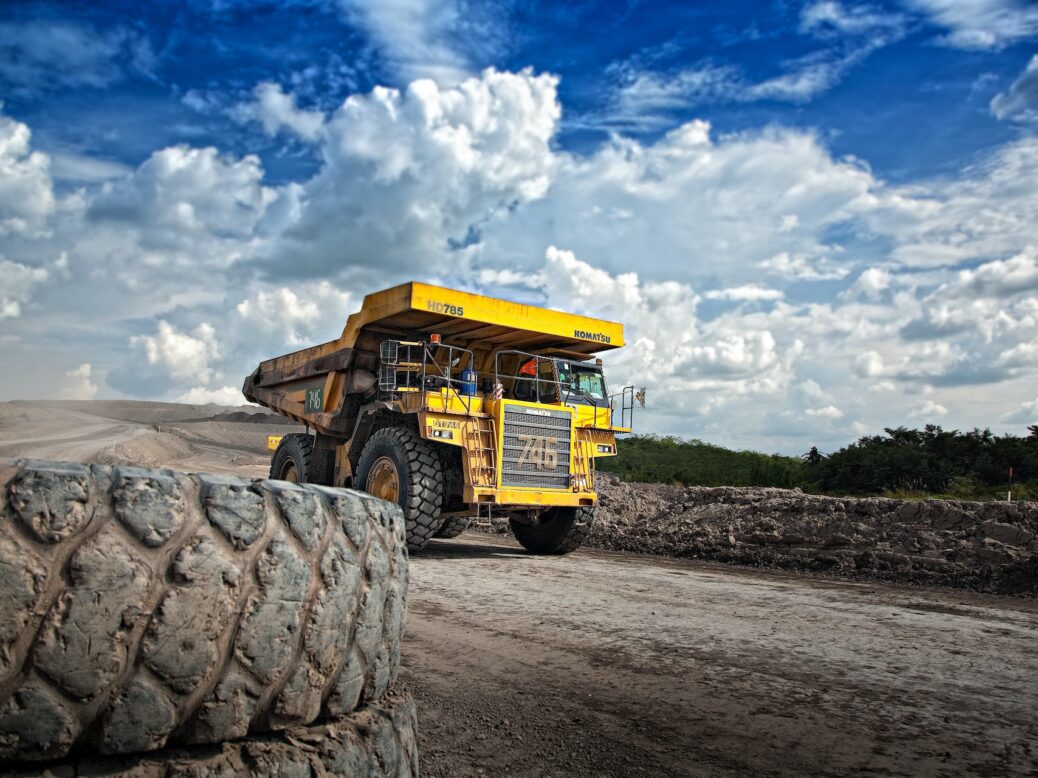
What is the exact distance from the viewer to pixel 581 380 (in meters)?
12.3

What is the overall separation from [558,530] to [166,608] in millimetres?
10190

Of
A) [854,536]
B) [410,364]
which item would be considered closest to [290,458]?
[410,364]

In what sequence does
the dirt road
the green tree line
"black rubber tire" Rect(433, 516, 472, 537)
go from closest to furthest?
the dirt road
"black rubber tire" Rect(433, 516, 472, 537)
the green tree line

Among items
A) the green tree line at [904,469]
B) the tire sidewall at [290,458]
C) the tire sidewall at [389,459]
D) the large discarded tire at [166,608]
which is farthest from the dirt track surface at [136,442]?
the large discarded tire at [166,608]

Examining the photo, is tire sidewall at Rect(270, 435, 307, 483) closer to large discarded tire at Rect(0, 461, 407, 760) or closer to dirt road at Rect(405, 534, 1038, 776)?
dirt road at Rect(405, 534, 1038, 776)

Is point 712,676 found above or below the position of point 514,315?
below

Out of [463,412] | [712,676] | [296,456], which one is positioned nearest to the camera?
[712,676]

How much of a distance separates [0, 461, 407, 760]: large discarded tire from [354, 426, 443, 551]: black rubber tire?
7.87 meters

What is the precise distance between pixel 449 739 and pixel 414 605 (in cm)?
333

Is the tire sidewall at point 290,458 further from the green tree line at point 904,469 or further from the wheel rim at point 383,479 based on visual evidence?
the green tree line at point 904,469

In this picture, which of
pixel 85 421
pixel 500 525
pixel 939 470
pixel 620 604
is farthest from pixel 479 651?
pixel 85 421

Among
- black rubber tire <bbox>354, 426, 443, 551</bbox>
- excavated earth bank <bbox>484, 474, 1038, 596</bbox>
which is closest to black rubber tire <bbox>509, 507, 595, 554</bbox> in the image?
excavated earth bank <bbox>484, 474, 1038, 596</bbox>

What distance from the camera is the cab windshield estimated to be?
1210 cm

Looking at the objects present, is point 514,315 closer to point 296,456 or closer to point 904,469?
point 296,456
